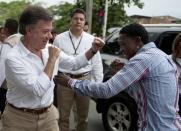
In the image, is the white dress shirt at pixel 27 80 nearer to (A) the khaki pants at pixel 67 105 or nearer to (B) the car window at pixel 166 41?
(A) the khaki pants at pixel 67 105

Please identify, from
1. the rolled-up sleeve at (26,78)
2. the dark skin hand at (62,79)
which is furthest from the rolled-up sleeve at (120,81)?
the rolled-up sleeve at (26,78)

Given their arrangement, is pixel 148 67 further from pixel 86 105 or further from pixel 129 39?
pixel 86 105

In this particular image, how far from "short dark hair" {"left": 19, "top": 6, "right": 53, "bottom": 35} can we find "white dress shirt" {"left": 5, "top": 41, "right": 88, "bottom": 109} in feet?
0.71

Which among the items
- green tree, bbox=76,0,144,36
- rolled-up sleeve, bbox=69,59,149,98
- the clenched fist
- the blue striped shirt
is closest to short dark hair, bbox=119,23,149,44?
the blue striped shirt

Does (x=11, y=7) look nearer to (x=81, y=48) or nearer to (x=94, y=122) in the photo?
(x=94, y=122)

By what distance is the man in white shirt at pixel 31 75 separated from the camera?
3.51m

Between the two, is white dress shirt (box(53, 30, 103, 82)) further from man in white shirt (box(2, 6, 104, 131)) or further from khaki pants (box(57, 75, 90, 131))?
man in white shirt (box(2, 6, 104, 131))

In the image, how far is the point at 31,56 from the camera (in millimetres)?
3654

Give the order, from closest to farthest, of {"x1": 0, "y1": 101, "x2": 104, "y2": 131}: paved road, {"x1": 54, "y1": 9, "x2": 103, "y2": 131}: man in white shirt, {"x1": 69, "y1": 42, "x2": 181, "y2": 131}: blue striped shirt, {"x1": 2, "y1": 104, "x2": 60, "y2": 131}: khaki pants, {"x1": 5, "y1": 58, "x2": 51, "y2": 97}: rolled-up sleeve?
1. {"x1": 69, "y1": 42, "x2": 181, "y2": 131}: blue striped shirt
2. {"x1": 5, "y1": 58, "x2": 51, "y2": 97}: rolled-up sleeve
3. {"x1": 2, "y1": 104, "x2": 60, "y2": 131}: khaki pants
4. {"x1": 54, "y1": 9, "x2": 103, "y2": 131}: man in white shirt
5. {"x1": 0, "y1": 101, "x2": 104, "y2": 131}: paved road

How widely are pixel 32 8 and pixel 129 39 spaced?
885 millimetres

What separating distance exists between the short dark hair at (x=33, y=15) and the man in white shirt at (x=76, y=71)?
7.52ft

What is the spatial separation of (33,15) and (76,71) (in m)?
2.40

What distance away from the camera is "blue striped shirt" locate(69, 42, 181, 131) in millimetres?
3256

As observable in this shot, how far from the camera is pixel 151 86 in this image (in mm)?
3268
